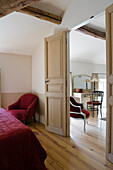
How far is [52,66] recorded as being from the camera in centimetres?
296

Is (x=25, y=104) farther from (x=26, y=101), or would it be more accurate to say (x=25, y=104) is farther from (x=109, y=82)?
(x=109, y=82)

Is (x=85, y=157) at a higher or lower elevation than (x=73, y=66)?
lower

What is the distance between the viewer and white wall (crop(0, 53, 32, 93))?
390 cm

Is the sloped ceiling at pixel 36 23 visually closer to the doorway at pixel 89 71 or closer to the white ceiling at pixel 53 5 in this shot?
the white ceiling at pixel 53 5

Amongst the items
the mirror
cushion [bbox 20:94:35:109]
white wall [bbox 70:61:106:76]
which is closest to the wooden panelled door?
cushion [bbox 20:94:35:109]

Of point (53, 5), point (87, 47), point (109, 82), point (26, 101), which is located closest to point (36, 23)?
point (53, 5)

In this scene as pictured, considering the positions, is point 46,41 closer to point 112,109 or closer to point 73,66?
point 112,109

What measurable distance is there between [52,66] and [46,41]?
0.70 m

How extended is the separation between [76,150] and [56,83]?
142 cm

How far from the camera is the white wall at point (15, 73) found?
3.90m

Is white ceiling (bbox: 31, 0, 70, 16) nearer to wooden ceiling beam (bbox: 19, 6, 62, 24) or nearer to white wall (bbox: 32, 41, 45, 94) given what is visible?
wooden ceiling beam (bbox: 19, 6, 62, 24)

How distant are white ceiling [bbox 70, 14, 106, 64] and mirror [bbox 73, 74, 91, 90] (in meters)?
0.81

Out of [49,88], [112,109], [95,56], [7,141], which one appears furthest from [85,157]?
[95,56]

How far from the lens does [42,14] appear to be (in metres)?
2.75
